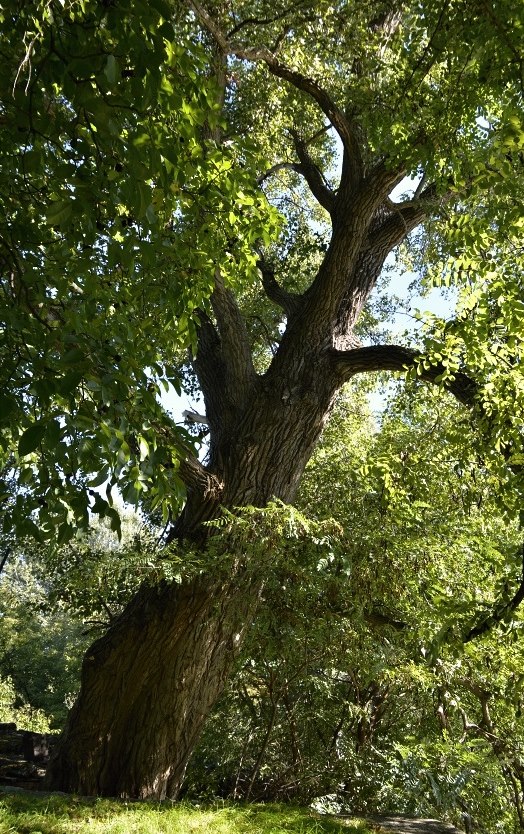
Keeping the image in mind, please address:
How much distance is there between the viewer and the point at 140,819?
3.71 m

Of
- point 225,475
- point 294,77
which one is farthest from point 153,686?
point 294,77

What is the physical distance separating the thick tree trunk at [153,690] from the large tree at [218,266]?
0.02 meters

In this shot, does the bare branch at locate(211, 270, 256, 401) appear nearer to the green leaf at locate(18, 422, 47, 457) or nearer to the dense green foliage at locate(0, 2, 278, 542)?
the dense green foliage at locate(0, 2, 278, 542)

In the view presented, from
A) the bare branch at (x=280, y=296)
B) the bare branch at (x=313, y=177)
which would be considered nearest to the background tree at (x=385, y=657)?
the bare branch at (x=280, y=296)

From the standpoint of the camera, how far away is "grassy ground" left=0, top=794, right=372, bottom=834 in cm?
348

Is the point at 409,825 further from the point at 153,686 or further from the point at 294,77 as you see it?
the point at 294,77

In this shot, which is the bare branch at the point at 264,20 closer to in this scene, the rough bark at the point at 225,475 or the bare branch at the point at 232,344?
the rough bark at the point at 225,475

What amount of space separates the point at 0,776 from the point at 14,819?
3780 mm

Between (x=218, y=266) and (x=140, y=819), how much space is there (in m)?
3.77

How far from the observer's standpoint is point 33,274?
278cm

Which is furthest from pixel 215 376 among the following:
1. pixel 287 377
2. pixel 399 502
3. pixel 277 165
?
pixel 277 165

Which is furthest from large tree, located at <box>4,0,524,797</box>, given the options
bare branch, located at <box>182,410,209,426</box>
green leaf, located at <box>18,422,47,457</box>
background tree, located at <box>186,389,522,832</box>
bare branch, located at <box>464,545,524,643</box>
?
bare branch, located at <box>182,410,209,426</box>

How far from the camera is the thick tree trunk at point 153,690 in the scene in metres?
4.76

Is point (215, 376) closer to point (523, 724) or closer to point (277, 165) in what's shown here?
point (277, 165)
